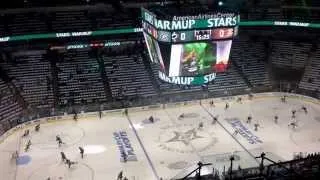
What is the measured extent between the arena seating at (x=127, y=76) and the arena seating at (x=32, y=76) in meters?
6.17

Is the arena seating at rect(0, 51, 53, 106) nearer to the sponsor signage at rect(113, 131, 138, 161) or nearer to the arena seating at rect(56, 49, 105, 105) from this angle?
the arena seating at rect(56, 49, 105, 105)

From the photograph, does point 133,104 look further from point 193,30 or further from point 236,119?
point 193,30

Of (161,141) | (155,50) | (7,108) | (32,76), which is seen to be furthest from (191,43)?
(32,76)

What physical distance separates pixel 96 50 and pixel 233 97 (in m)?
15.5

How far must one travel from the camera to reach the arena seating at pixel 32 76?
1666 inches

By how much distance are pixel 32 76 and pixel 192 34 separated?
1950 cm

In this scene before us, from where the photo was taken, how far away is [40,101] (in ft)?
138

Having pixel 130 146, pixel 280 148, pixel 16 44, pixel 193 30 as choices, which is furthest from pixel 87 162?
pixel 16 44

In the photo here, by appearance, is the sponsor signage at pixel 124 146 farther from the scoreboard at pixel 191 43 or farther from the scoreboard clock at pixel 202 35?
the scoreboard clock at pixel 202 35

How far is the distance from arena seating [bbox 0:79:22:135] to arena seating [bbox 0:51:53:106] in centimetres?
131

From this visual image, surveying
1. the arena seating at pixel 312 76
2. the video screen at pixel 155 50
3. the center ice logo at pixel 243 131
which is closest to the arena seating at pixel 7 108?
the video screen at pixel 155 50

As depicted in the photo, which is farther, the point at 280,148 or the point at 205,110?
the point at 205,110

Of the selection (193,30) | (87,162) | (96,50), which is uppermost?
(193,30)

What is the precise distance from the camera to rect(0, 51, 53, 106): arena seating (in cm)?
4231
